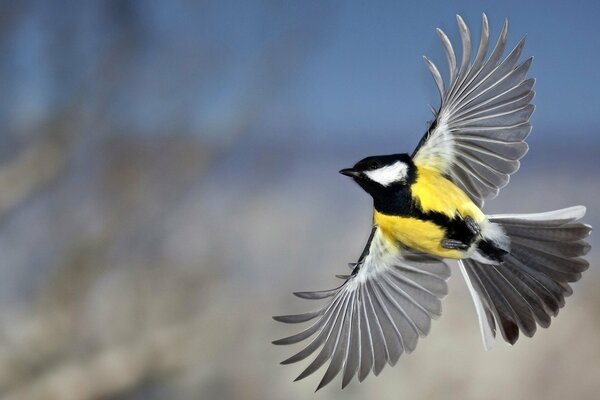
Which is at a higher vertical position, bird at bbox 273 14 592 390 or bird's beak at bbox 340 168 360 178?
bird's beak at bbox 340 168 360 178

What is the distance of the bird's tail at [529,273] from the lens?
129 cm

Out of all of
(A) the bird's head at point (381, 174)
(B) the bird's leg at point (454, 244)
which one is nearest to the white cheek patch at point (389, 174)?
(A) the bird's head at point (381, 174)

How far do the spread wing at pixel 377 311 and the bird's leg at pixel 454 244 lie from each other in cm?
14

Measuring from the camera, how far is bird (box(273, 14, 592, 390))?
1.20 m

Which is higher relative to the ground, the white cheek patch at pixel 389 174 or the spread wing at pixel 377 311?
the white cheek patch at pixel 389 174

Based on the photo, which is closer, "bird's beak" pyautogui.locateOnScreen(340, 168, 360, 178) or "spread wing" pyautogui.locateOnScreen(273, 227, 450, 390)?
"bird's beak" pyautogui.locateOnScreen(340, 168, 360, 178)

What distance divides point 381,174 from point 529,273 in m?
0.32

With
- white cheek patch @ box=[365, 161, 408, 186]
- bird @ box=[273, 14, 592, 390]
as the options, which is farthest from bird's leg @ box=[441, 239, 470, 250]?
white cheek patch @ box=[365, 161, 408, 186]

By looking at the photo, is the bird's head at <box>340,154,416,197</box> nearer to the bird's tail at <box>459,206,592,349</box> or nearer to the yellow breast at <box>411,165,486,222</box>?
the yellow breast at <box>411,165,486,222</box>

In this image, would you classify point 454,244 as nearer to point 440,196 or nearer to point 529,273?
point 440,196

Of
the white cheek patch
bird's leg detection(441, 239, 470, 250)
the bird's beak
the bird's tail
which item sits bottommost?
the bird's tail

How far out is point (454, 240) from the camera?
1.23 meters

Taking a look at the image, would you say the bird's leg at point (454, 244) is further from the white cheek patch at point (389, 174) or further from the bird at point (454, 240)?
the white cheek patch at point (389, 174)

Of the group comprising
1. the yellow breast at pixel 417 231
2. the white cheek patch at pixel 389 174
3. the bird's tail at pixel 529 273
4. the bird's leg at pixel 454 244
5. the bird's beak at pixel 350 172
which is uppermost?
the bird's beak at pixel 350 172
